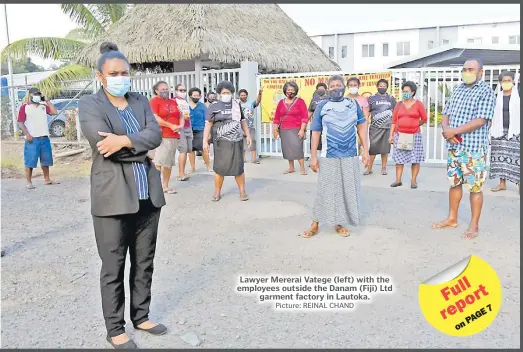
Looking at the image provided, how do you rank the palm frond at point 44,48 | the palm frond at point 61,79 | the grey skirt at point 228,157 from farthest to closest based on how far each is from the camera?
1. the palm frond at point 61,79
2. the palm frond at point 44,48
3. the grey skirt at point 228,157

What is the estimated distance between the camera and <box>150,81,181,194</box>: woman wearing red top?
7.60 metres

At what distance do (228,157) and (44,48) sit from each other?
13.7 metres

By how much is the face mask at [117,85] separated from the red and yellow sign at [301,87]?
25.2ft

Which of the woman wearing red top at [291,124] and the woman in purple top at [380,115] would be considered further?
the woman wearing red top at [291,124]

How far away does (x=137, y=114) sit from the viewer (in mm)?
3219

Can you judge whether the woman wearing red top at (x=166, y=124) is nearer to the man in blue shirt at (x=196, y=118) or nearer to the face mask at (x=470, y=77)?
the man in blue shirt at (x=196, y=118)

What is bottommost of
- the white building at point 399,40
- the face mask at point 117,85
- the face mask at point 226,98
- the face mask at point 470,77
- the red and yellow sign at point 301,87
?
the face mask at point 117,85

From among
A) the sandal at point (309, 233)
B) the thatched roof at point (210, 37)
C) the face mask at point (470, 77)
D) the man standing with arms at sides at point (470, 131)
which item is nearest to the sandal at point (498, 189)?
the man standing with arms at sides at point (470, 131)

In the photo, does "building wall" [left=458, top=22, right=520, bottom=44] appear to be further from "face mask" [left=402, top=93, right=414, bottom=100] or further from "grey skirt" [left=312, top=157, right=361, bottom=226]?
"grey skirt" [left=312, top=157, right=361, bottom=226]

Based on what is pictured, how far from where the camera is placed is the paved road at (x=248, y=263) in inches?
130

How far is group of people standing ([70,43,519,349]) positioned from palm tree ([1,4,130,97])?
31.1 ft

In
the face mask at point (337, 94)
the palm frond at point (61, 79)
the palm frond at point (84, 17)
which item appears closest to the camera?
the face mask at point (337, 94)

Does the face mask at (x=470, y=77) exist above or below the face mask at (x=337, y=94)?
above

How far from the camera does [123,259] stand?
3.14m
